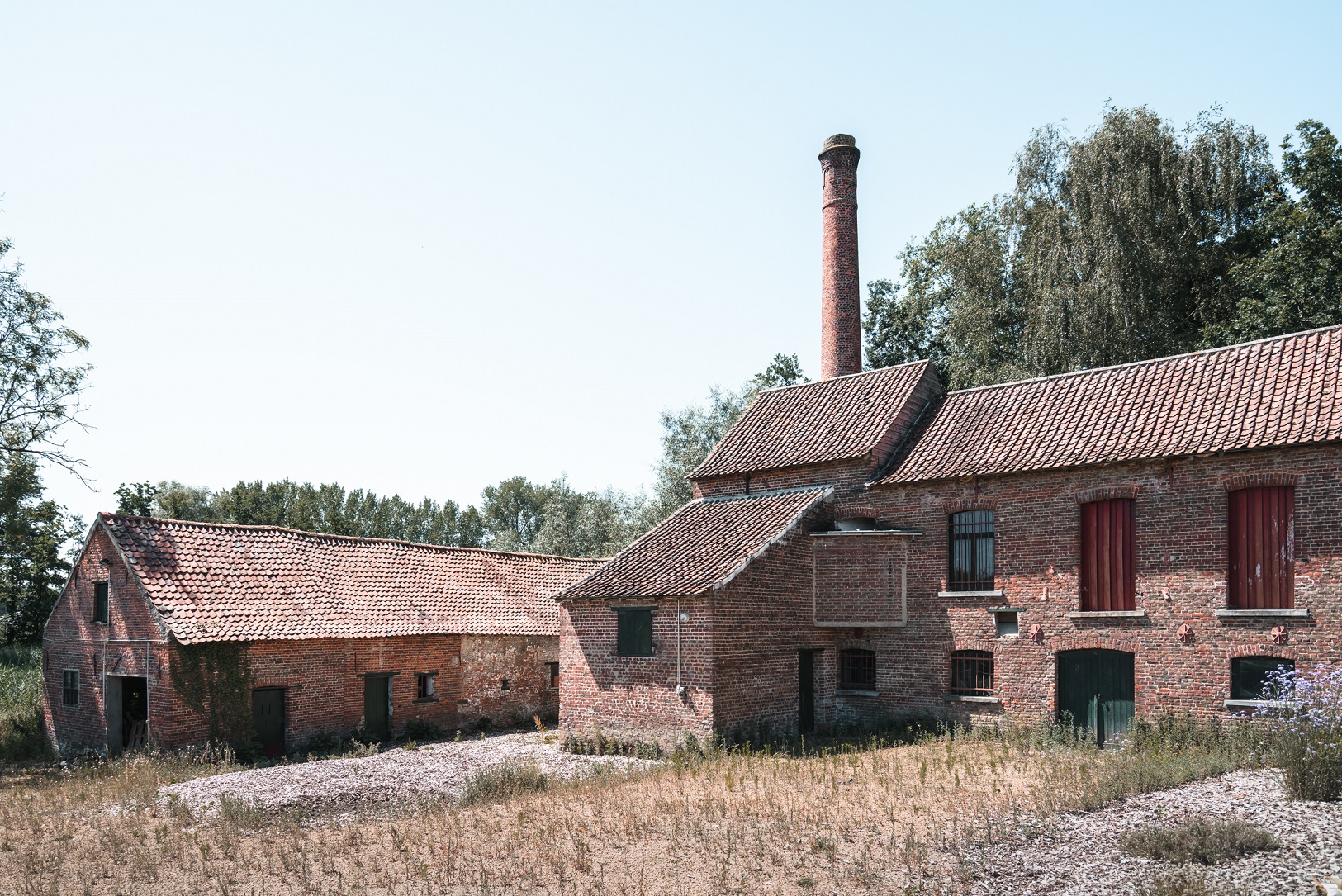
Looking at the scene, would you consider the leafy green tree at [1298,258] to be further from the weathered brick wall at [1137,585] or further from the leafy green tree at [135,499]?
the leafy green tree at [135,499]

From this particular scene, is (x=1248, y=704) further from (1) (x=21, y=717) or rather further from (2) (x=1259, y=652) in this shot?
(1) (x=21, y=717)

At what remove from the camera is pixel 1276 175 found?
28.7 metres

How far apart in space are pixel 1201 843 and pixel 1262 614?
9108 millimetres

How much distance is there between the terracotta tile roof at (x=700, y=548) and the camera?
64.5 feet

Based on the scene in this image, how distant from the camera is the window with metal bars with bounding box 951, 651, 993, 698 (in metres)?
20.3

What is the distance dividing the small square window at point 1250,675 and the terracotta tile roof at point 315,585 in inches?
682

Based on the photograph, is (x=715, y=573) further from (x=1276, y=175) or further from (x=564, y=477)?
(x=564, y=477)

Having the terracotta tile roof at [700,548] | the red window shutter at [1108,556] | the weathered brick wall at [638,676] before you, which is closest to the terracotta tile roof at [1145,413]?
the red window shutter at [1108,556]

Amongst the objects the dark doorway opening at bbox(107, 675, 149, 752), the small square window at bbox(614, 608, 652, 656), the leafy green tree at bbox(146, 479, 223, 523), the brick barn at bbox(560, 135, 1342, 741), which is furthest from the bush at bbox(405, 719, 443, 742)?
the leafy green tree at bbox(146, 479, 223, 523)

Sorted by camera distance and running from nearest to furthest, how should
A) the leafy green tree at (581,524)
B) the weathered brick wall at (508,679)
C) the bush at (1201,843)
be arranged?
1. the bush at (1201,843)
2. the weathered brick wall at (508,679)
3. the leafy green tree at (581,524)

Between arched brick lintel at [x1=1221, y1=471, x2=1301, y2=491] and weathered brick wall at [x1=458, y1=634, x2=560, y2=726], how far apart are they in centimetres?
1794

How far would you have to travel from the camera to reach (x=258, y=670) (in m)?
21.3

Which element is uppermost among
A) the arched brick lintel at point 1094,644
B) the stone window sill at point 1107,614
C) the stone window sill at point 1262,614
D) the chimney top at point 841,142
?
the chimney top at point 841,142

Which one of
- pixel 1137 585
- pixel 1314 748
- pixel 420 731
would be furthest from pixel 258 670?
pixel 1314 748
